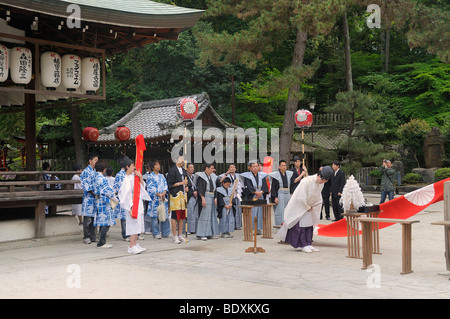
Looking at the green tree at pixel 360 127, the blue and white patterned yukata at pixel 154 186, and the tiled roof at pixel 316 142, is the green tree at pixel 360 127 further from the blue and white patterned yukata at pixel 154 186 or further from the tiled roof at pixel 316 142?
the blue and white patterned yukata at pixel 154 186

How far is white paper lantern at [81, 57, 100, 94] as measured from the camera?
11.4 m

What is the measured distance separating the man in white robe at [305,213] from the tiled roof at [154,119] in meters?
11.0

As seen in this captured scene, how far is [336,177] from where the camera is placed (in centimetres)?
1409

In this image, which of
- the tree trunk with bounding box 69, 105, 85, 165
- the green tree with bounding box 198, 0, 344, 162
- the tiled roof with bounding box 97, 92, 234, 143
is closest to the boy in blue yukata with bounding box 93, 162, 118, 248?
the tiled roof with bounding box 97, 92, 234, 143

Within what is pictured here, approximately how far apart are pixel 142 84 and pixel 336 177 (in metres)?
15.9

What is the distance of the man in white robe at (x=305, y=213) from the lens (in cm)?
911

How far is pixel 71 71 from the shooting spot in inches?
438

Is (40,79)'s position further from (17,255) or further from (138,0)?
(17,255)

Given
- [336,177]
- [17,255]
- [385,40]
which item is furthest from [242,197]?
[385,40]

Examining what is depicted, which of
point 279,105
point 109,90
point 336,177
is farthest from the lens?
point 279,105

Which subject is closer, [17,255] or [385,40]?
[17,255]

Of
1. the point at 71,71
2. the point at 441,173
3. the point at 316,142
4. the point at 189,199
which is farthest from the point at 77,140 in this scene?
the point at 441,173

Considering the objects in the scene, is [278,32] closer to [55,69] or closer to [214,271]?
[55,69]

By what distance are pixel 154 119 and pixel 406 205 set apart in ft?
49.5
